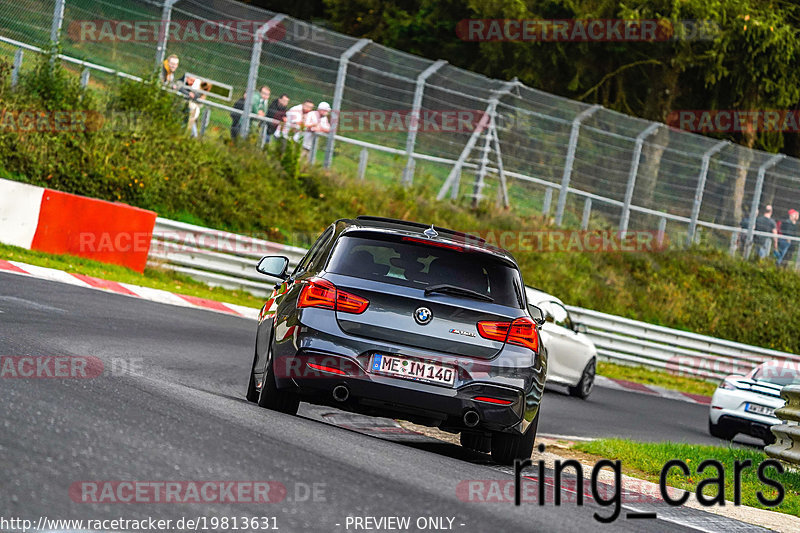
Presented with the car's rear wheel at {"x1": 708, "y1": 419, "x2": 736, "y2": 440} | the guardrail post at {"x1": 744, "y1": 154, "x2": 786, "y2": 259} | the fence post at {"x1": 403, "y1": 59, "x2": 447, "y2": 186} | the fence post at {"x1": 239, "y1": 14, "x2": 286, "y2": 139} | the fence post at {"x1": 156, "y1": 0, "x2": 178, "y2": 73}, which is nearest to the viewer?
the car's rear wheel at {"x1": 708, "y1": 419, "x2": 736, "y2": 440}

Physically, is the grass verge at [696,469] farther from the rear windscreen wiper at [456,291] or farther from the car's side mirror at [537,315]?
the rear windscreen wiper at [456,291]

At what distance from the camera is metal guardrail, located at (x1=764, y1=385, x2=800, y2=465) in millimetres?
10641

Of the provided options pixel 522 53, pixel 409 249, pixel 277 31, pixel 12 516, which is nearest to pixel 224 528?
pixel 12 516

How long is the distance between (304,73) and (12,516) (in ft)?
68.1

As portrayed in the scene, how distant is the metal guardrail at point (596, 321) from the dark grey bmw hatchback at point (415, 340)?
11.7 m

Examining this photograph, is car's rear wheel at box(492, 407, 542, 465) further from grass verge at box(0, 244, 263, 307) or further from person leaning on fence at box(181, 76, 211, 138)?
person leaning on fence at box(181, 76, 211, 138)

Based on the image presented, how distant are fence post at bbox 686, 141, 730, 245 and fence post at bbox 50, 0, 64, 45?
580 inches

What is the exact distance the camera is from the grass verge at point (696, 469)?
9703mm

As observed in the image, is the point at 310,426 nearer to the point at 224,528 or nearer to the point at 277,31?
the point at 224,528

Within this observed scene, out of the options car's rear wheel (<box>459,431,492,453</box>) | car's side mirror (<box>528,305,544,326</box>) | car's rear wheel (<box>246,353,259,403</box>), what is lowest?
car's rear wheel (<box>459,431,492,453</box>)

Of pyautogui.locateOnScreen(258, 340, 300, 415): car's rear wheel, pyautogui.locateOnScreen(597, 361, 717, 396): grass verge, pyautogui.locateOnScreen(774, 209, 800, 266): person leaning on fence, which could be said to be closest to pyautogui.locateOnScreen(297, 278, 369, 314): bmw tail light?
pyautogui.locateOnScreen(258, 340, 300, 415): car's rear wheel

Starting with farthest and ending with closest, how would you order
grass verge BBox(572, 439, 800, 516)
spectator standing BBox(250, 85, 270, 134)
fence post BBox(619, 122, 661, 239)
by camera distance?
fence post BBox(619, 122, 661, 239) < spectator standing BBox(250, 85, 270, 134) < grass verge BBox(572, 439, 800, 516)

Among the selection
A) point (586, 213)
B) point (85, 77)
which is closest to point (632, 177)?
point (586, 213)

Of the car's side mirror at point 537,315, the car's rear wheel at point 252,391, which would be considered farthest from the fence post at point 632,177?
the car's rear wheel at point 252,391
